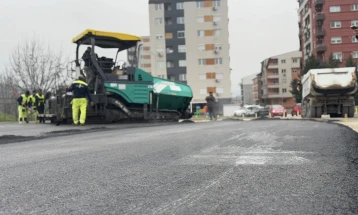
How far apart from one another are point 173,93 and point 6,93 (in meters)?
19.3

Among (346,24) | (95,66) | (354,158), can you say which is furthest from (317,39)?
(354,158)

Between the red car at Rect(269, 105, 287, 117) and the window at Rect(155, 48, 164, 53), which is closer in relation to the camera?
the red car at Rect(269, 105, 287, 117)

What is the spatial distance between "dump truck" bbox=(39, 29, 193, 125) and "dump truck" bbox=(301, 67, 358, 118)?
28.1 ft

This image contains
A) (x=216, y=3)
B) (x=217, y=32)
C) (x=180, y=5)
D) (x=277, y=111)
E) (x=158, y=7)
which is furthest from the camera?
(x=158, y=7)

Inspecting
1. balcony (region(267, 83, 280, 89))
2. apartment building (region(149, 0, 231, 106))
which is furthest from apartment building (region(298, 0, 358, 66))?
balcony (region(267, 83, 280, 89))

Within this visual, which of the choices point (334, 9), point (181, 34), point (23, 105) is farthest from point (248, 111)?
point (23, 105)

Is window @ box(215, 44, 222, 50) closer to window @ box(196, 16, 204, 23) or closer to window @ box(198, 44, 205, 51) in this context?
window @ box(198, 44, 205, 51)

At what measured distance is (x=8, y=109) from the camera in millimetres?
28875

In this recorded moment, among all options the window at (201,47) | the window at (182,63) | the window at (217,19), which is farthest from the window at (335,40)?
the window at (182,63)

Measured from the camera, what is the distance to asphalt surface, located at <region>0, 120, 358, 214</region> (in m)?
2.80

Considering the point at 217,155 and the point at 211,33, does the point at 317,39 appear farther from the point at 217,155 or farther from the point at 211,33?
the point at 217,155

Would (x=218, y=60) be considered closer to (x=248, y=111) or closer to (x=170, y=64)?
(x=170, y=64)

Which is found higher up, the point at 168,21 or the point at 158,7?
the point at 158,7

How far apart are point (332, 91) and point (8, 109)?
21682 mm
